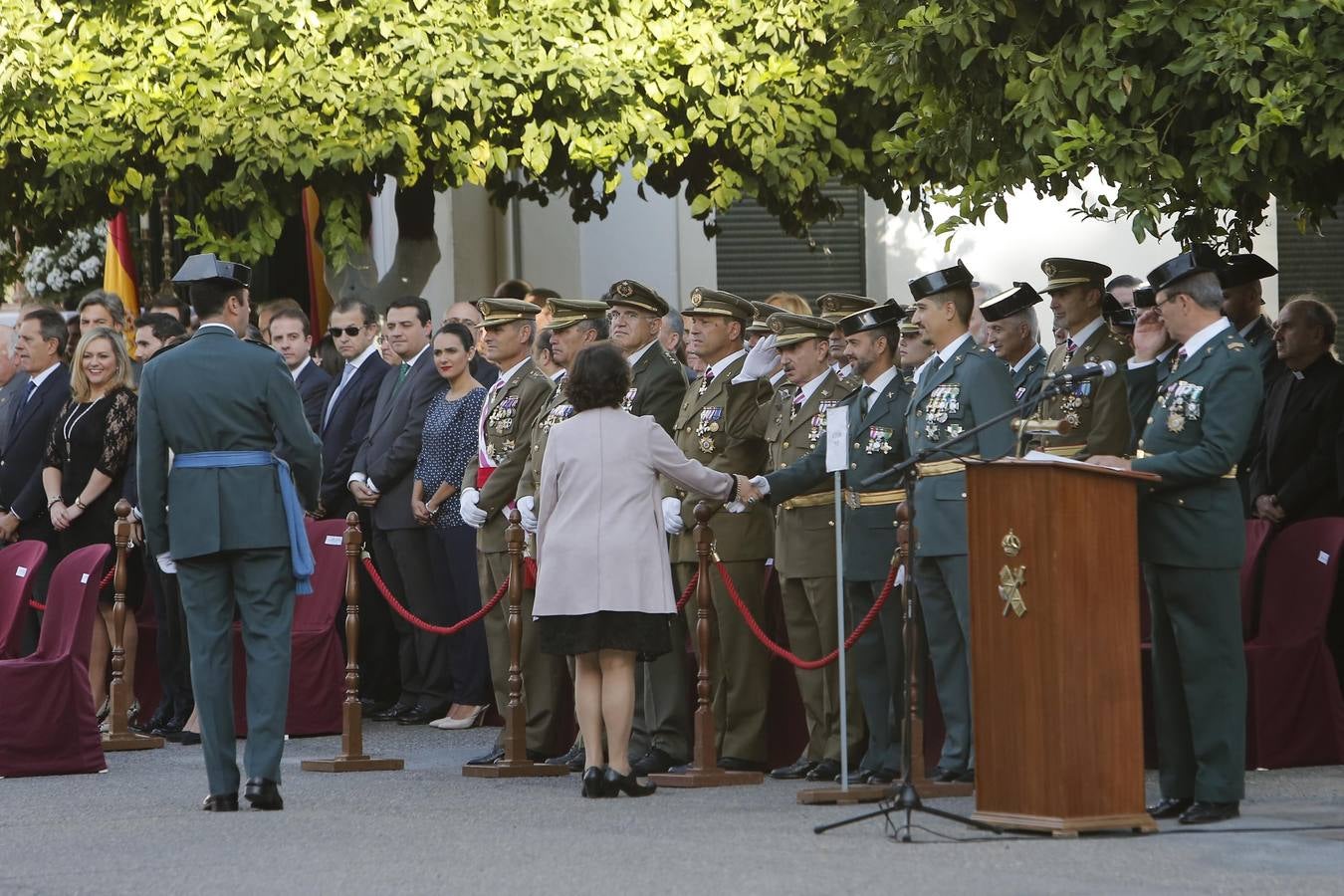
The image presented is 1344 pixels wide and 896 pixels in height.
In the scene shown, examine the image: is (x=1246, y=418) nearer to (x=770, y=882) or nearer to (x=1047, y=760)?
(x=1047, y=760)

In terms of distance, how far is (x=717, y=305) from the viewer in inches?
436

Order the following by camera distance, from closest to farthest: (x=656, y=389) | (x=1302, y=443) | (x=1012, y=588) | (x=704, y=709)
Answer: (x=1012, y=588), (x=704, y=709), (x=656, y=389), (x=1302, y=443)

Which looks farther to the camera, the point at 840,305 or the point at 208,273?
the point at 840,305

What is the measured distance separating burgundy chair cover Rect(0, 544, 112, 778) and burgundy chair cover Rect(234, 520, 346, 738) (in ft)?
4.62

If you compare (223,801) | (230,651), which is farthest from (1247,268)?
(223,801)

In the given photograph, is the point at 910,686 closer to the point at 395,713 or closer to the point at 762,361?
the point at 762,361

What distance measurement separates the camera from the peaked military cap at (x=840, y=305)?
10906 mm

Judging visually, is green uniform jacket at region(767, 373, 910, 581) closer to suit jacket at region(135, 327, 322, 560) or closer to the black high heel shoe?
the black high heel shoe

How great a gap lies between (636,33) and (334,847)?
306 inches

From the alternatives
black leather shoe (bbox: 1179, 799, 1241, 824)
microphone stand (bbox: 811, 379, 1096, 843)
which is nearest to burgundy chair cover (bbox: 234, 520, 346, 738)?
microphone stand (bbox: 811, 379, 1096, 843)

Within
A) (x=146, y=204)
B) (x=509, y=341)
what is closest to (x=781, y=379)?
(x=509, y=341)

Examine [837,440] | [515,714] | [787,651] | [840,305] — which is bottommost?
[515,714]

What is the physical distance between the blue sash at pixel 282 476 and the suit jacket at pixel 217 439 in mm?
23

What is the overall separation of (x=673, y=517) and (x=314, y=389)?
399 centimetres
